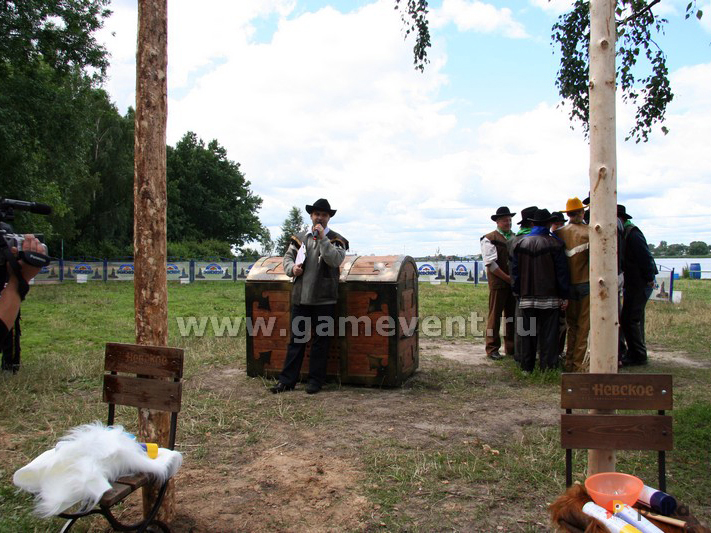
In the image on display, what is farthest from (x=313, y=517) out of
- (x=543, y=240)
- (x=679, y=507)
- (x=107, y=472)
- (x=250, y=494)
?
(x=543, y=240)

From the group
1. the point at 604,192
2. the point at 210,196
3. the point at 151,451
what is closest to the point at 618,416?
the point at 604,192

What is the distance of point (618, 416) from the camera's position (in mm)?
2932

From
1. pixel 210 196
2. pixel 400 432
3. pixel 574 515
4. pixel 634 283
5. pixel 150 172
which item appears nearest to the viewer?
pixel 574 515

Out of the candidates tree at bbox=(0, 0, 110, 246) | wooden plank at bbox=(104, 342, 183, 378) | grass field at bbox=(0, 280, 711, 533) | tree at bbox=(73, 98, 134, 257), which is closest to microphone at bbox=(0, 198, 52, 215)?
wooden plank at bbox=(104, 342, 183, 378)

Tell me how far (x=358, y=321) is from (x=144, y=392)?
3.38 metres

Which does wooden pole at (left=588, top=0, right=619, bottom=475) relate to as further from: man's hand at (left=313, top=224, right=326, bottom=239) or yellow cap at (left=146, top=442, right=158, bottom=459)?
man's hand at (left=313, top=224, right=326, bottom=239)

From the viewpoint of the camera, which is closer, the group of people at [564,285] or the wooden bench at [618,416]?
the wooden bench at [618,416]

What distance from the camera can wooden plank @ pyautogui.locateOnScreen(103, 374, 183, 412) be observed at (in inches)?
130

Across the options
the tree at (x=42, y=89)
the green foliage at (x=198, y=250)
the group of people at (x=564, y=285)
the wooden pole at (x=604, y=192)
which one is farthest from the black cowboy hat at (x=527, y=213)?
the green foliage at (x=198, y=250)

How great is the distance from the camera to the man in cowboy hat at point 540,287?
673 cm

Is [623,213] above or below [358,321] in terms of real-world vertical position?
above

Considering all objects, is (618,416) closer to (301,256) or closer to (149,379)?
(149,379)

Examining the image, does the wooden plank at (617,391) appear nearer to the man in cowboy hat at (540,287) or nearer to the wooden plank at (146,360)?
the wooden plank at (146,360)

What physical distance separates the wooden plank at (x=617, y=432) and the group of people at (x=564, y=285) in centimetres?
388
